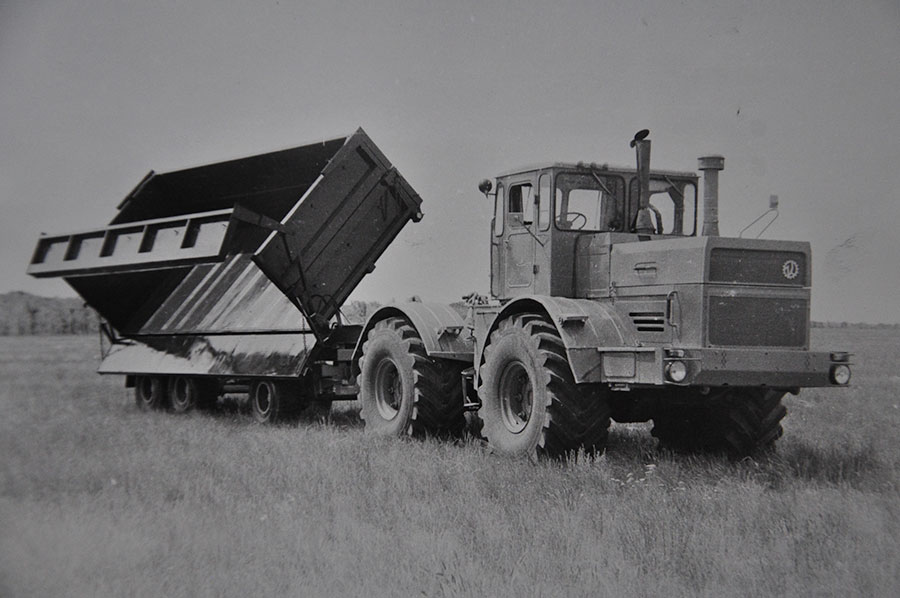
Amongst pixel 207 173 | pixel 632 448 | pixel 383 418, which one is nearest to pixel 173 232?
pixel 207 173

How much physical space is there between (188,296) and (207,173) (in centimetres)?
202

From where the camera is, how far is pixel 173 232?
1034cm

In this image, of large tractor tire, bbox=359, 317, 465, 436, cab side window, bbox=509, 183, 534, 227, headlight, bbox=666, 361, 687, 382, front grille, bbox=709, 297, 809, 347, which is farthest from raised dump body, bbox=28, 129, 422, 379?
front grille, bbox=709, 297, 809, 347

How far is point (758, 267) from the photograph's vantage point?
8.11 m

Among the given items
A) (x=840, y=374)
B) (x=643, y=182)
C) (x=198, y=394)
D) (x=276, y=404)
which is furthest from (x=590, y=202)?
(x=198, y=394)

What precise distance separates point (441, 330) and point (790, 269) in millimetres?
3669

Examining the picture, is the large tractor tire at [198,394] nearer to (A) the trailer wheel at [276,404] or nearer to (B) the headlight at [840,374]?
(A) the trailer wheel at [276,404]

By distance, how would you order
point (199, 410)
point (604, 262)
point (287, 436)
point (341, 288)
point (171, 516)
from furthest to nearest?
point (199, 410), point (341, 288), point (287, 436), point (604, 262), point (171, 516)

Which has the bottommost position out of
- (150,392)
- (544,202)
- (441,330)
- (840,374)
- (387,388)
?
(150,392)

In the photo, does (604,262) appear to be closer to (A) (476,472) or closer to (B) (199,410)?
(A) (476,472)

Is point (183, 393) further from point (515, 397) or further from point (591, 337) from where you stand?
point (591, 337)

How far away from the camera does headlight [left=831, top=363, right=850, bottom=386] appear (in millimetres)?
8073

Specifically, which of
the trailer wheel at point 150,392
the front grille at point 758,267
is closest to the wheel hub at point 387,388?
the front grille at point 758,267

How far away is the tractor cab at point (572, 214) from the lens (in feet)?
30.0
